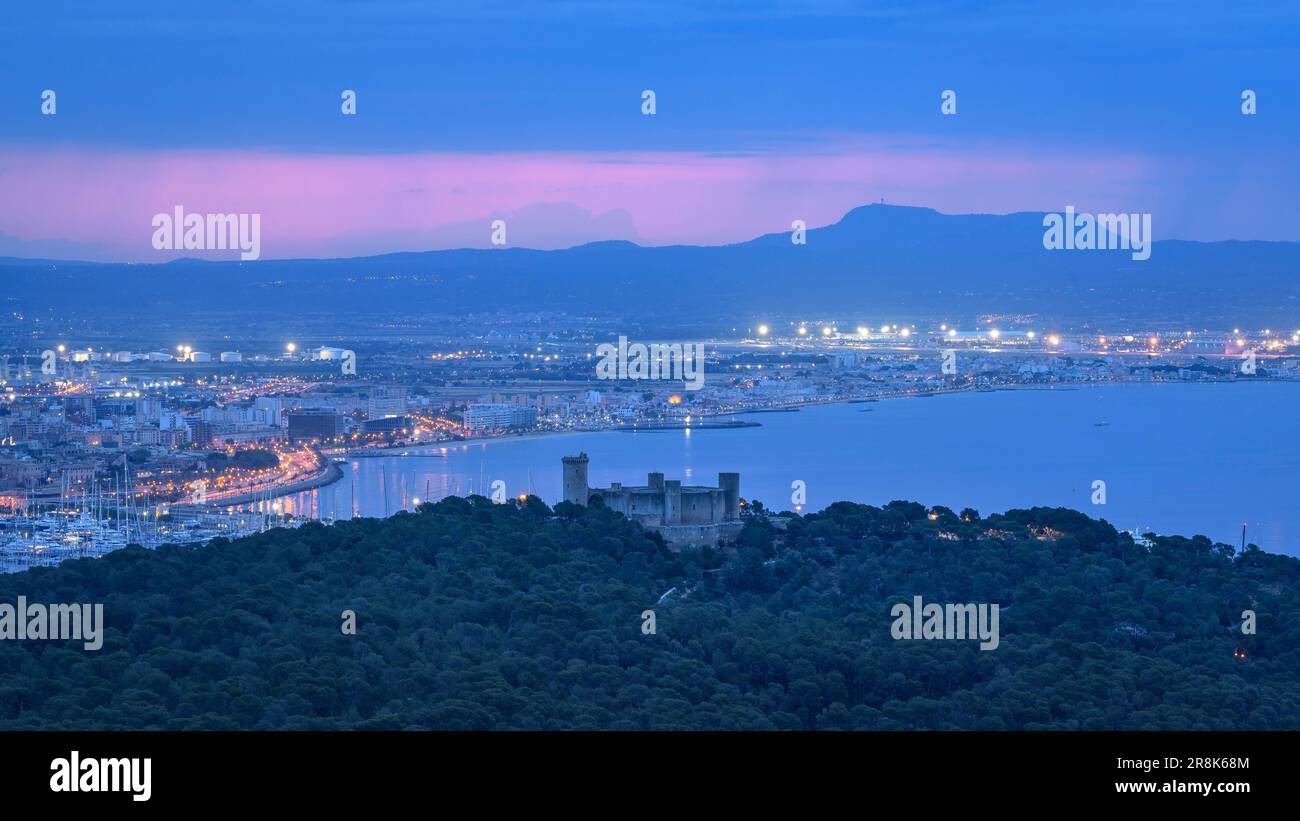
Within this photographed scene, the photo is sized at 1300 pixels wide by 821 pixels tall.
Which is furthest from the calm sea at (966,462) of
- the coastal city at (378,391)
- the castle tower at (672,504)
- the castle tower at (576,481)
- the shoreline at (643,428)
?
the castle tower at (672,504)

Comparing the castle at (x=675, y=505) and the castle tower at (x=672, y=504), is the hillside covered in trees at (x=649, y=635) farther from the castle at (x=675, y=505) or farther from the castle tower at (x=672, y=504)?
the castle tower at (x=672, y=504)

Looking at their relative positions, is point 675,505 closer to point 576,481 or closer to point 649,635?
point 576,481

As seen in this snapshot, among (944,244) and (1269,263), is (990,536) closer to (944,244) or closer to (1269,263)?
(1269,263)

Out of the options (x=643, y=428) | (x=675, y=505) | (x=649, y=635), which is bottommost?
(x=643, y=428)

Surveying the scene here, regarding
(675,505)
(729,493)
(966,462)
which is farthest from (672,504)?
(966,462)

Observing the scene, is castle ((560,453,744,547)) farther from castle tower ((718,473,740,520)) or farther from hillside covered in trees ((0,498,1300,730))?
hillside covered in trees ((0,498,1300,730))

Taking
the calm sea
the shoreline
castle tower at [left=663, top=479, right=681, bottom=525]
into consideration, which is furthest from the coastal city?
castle tower at [left=663, top=479, right=681, bottom=525]

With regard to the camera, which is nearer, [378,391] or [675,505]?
[675,505]
